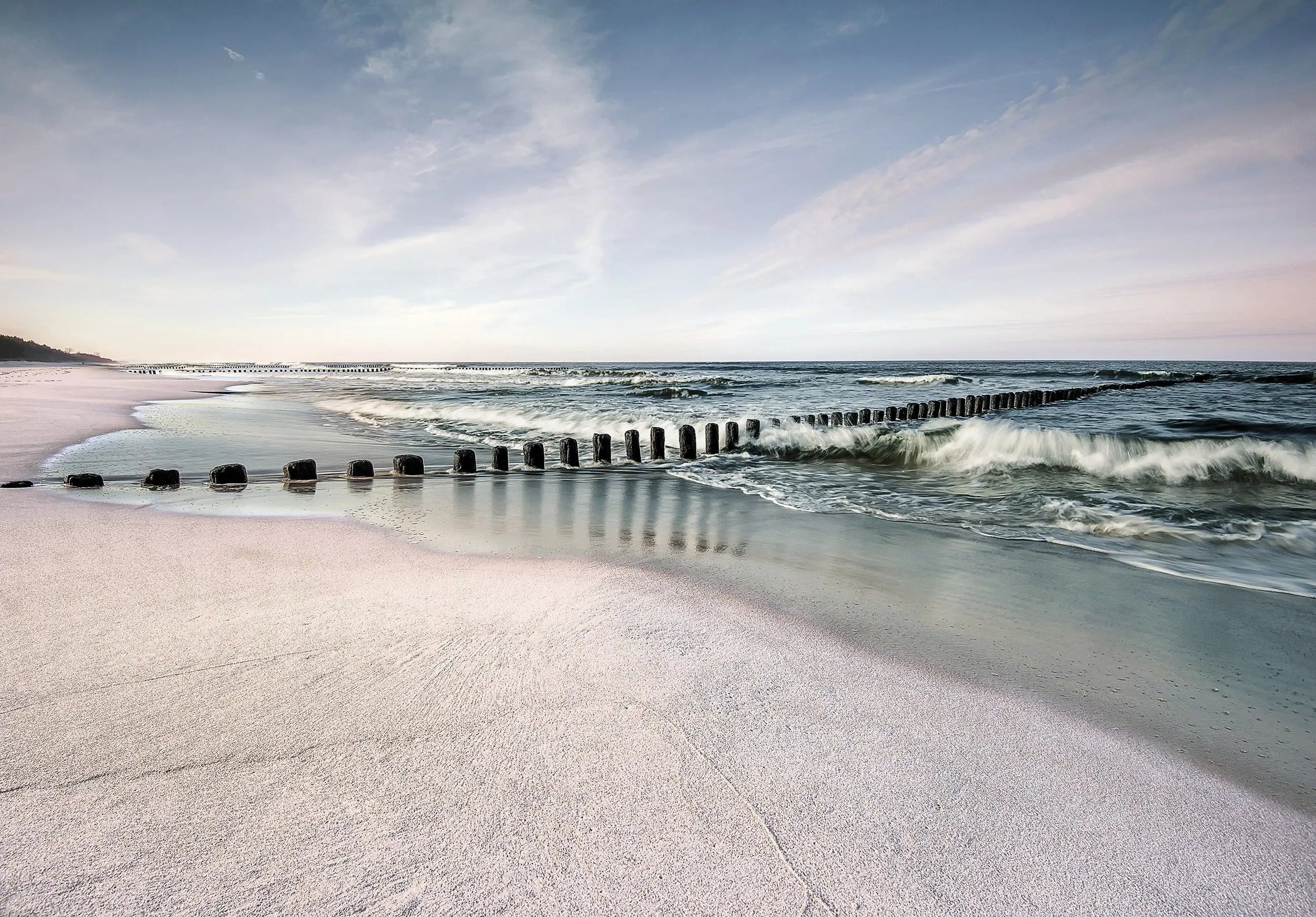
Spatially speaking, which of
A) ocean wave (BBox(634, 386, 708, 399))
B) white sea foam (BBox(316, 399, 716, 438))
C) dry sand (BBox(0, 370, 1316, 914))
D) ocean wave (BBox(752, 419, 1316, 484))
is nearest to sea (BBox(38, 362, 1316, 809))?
ocean wave (BBox(752, 419, 1316, 484))

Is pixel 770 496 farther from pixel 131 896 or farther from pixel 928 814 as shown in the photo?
pixel 131 896

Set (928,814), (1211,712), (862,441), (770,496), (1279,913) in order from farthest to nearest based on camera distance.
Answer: (862,441) → (770,496) → (1211,712) → (928,814) → (1279,913)

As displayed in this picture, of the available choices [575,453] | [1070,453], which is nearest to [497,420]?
[575,453]

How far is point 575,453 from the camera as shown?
932 centimetres

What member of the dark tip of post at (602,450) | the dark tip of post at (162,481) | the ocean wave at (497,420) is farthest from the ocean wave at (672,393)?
the dark tip of post at (162,481)

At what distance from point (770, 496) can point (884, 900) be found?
589 cm

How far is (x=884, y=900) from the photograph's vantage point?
4.95 feet

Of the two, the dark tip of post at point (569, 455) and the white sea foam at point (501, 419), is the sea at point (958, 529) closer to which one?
the dark tip of post at point (569, 455)

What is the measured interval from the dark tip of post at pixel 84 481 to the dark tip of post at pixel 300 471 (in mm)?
1586

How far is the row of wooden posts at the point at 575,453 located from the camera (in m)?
6.79

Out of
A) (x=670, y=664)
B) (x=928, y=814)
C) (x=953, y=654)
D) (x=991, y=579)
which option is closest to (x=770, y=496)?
(x=991, y=579)

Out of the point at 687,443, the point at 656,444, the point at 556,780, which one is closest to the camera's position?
the point at 556,780

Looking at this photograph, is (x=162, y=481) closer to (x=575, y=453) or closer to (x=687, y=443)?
(x=575, y=453)

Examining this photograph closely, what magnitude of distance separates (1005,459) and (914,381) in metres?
35.0
